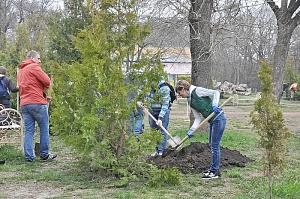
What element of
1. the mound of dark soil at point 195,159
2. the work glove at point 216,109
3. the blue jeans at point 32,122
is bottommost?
the mound of dark soil at point 195,159

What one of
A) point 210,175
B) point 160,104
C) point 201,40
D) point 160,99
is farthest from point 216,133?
point 201,40

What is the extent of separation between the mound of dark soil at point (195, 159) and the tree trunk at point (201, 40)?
3.66 meters

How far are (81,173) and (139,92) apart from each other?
1664 millimetres

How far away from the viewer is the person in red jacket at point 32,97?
26.3ft

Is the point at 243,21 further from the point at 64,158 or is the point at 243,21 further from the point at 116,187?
the point at 116,187

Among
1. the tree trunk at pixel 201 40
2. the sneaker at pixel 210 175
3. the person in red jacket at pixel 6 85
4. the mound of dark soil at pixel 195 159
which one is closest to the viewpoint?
the sneaker at pixel 210 175

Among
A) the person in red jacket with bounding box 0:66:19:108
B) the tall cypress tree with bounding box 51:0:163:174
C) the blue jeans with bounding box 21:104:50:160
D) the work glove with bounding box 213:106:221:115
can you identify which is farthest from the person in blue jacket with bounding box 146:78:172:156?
the person in red jacket with bounding box 0:66:19:108

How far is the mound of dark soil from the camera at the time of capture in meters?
7.61

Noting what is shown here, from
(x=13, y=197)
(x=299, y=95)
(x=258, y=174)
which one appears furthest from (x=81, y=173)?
(x=299, y=95)

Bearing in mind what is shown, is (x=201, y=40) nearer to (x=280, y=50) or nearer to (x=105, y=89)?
(x=280, y=50)

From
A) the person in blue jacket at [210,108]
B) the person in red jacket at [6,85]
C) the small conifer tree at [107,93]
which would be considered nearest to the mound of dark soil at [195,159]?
the person in blue jacket at [210,108]

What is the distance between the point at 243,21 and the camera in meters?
12.0

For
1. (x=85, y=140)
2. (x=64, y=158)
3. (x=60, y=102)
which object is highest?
(x=60, y=102)

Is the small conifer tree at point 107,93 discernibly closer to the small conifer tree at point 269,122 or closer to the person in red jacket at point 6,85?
the small conifer tree at point 269,122
